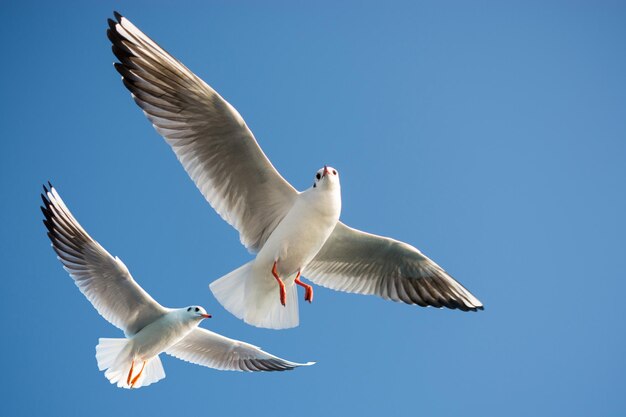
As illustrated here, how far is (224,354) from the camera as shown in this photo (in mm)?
9570

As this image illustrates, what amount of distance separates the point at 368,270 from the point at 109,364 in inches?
122

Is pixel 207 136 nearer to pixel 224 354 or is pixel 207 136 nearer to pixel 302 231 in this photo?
pixel 302 231

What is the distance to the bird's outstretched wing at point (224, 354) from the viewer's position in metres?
9.38

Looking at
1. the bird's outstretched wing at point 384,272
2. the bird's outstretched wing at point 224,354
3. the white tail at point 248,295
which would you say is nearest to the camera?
the white tail at point 248,295

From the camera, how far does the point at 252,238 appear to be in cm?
698

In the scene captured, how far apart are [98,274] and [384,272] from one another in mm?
3117

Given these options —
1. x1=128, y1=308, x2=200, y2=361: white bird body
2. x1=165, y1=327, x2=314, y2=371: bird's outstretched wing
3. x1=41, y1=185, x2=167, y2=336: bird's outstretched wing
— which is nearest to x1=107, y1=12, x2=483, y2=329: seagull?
x1=128, y1=308, x2=200, y2=361: white bird body

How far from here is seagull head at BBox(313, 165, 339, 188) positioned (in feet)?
20.6

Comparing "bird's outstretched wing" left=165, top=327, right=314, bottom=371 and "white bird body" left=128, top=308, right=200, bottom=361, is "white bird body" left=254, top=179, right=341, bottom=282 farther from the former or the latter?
"bird's outstretched wing" left=165, top=327, right=314, bottom=371

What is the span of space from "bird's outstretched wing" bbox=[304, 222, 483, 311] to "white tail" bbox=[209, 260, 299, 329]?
0.88 m

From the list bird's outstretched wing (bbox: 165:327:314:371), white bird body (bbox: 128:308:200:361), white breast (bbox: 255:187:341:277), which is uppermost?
white breast (bbox: 255:187:341:277)

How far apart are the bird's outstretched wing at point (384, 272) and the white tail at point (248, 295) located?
88 cm

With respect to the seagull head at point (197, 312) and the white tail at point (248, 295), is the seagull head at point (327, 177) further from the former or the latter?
the seagull head at point (197, 312)

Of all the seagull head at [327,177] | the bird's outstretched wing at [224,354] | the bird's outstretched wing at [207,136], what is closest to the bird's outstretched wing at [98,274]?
the bird's outstretched wing at [224,354]
